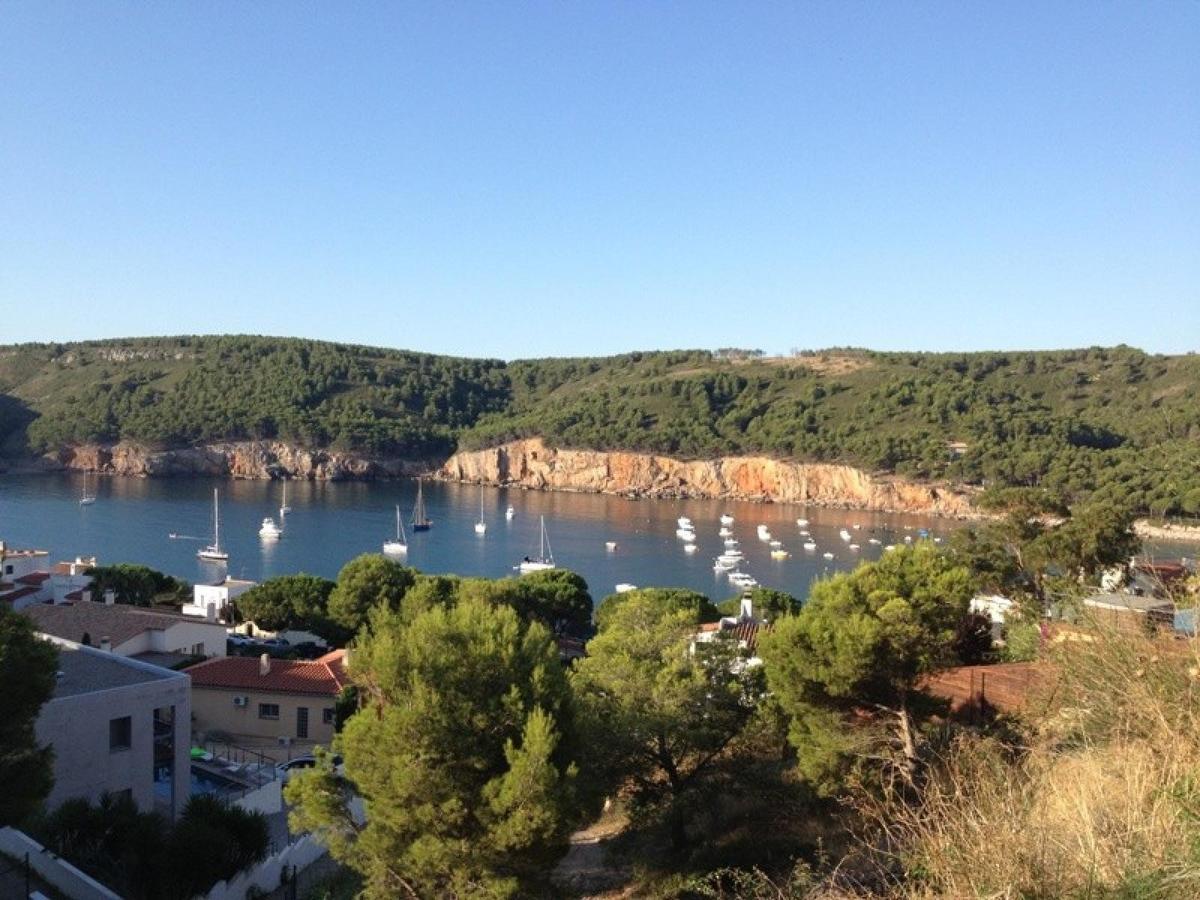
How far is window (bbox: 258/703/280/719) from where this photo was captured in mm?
18297

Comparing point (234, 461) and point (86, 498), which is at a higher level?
point (234, 461)

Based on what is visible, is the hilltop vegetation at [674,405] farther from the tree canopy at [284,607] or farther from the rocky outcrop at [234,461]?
the tree canopy at [284,607]

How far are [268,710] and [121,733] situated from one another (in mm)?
6605

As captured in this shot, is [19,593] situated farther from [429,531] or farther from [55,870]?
[429,531]

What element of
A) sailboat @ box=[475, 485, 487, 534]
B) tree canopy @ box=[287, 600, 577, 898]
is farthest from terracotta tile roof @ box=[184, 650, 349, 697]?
sailboat @ box=[475, 485, 487, 534]

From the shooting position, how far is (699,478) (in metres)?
96.6

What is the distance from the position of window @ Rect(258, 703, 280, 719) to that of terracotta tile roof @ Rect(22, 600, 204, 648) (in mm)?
3937

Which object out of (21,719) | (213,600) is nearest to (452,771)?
(21,719)

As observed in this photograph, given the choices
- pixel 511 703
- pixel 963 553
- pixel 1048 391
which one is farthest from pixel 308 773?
pixel 1048 391

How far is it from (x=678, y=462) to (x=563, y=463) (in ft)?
42.3

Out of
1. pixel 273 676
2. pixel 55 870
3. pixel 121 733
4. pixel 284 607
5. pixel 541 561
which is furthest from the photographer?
pixel 541 561

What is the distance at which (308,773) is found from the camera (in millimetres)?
9664

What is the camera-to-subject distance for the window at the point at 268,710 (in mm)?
18297

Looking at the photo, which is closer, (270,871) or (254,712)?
(270,871)
